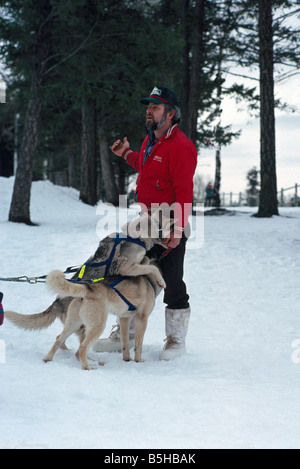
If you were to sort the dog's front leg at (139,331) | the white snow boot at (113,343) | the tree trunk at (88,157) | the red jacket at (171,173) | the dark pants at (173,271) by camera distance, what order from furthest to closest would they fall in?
the tree trunk at (88,157) → the white snow boot at (113,343) → the dark pants at (173,271) → the dog's front leg at (139,331) → the red jacket at (171,173)

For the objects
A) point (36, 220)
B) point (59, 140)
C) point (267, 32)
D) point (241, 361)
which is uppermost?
point (267, 32)

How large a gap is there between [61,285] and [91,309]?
1.24ft

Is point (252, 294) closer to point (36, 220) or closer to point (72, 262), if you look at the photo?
point (72, 262)

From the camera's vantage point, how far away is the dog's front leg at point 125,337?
4.49 meters

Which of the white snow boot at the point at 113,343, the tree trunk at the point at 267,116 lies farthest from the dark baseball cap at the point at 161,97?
the tree trunk at the point at 267,116

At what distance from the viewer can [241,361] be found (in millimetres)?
4664

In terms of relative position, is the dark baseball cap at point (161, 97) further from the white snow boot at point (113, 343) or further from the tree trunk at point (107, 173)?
the tree trunk at point (107, 173)

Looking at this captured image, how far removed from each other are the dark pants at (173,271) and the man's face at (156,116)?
3.62 feet

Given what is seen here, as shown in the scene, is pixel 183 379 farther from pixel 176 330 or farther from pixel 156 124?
pixel 156 124

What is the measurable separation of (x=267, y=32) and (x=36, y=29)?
7.54m

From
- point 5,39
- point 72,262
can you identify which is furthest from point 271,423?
point 5,39

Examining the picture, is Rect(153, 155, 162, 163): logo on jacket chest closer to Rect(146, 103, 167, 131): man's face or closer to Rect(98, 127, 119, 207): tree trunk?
Rect(146, 103, 167, 131): man's face

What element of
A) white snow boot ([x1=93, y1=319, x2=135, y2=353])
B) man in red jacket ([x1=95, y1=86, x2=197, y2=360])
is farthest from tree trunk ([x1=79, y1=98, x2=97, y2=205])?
man in red jacket ([x1=95, y1=86, x2=197, y2=360])

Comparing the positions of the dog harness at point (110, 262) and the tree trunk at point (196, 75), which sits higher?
the tree trunk at point (196, 75)
